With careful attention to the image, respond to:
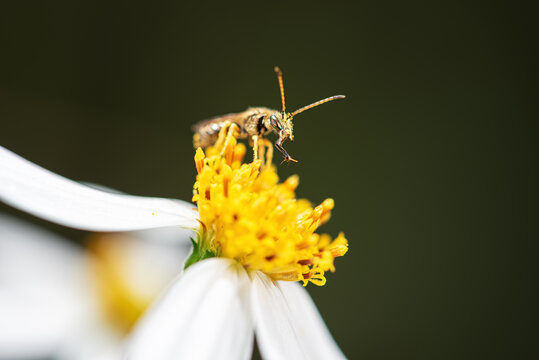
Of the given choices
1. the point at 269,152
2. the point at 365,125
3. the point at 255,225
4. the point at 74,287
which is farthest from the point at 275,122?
the point at 365,125

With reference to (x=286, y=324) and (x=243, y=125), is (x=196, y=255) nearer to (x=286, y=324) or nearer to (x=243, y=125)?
(x=286, y=324)

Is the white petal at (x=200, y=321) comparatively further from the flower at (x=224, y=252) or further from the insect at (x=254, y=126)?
the insect at (x=254, y=126)

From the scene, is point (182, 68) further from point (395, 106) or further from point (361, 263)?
point (361, 263)

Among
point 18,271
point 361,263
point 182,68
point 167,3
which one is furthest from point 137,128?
point 18,271

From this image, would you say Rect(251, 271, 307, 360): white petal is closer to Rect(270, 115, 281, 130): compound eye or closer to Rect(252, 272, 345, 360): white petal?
Rect(252, 272, 345, 360): white petal

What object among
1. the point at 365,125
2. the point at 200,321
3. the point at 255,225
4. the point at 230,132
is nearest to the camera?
the point at 200,321
